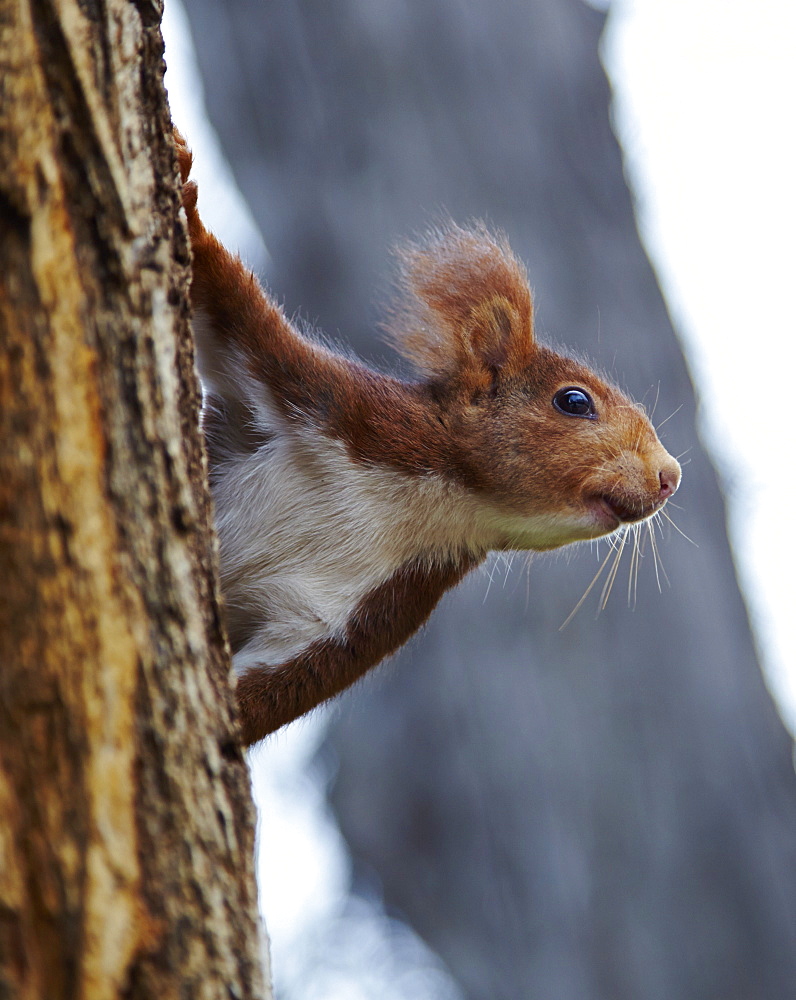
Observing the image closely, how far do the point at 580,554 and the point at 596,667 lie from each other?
1.96ft

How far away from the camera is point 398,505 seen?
259cm

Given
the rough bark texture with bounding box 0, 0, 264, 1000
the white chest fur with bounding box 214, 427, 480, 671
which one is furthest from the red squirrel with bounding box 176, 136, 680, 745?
the rough bark texture with bounding box 0, 0, 264, 1000

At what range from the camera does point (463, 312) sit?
278cm

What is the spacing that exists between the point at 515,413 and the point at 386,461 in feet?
1.31

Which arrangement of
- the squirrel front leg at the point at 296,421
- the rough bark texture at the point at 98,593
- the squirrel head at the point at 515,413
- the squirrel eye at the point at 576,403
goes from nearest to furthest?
the rough bark texture at the point at 98,593
the squirrel front leg at the point at 296,421
the squirrel head at the point at 515,413
the squirrel eye at the point at 576,403

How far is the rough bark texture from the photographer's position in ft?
3.13

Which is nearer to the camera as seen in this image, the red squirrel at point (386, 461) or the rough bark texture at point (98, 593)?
the rough bark texture at point (98, 593)

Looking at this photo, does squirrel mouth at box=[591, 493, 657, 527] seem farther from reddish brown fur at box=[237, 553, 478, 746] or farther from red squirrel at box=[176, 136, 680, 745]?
reddish brown fur at box=[237, 553, 478, 746]

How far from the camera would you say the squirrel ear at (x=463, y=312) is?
2.76 m

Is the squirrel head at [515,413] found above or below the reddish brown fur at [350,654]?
above

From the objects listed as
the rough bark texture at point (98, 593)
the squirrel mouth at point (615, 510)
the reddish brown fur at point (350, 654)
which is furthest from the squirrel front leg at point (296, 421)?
the rough bark texture at point (98, 593)

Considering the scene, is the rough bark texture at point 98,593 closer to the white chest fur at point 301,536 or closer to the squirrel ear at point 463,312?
the white chest fur at point 301,536

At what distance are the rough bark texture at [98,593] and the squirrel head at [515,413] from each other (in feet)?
4.90

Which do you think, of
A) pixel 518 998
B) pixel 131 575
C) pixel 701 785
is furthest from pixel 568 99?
pixel 131 575
